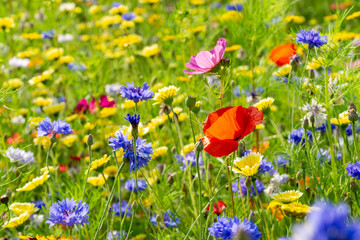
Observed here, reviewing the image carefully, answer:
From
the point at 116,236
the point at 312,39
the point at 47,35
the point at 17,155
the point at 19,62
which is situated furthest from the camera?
the point at 47,35

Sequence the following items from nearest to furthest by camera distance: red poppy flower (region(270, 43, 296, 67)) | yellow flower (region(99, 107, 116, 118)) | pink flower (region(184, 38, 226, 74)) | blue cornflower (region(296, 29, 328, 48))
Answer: pink flower (region(184, 38, 226, 74)) < blue cornflower (region(296, 29, 328, 48)) < red poppy flower (region(270, 43, 296, 67)) < yellow flower (region(99, 107, 116, 118))

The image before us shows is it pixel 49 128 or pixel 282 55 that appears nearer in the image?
pixel 49 128

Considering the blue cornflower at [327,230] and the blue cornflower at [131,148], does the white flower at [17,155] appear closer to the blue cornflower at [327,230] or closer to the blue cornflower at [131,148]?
the blue cornflower at [131,148]

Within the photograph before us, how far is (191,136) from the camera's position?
1592 mm

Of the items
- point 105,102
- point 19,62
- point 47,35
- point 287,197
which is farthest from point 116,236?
point 47,35

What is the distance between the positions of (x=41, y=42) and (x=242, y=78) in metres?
1.86

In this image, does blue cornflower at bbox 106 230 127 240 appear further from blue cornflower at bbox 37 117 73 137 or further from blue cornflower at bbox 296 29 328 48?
blue cornflower at bbox 296 29 328 48

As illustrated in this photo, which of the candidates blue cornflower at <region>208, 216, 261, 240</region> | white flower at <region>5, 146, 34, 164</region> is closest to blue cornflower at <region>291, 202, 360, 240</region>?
blue cornflower at <region>208, 216, 261, 240</region>

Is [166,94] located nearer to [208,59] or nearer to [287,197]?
[208,59]

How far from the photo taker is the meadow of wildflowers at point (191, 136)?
3.14 ft

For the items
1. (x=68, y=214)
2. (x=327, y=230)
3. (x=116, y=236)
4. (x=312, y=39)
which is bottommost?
(x=116, y=236)

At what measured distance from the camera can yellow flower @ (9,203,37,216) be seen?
46.5 inches

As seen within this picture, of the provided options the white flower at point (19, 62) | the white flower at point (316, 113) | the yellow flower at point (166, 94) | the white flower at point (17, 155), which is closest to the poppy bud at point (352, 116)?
the white flower at point (316, 113)

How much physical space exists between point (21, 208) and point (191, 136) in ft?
2.04
